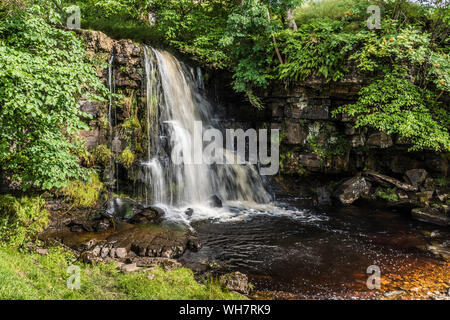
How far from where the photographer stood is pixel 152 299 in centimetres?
448

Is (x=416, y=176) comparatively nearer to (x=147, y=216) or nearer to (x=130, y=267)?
(x=147, y=216)

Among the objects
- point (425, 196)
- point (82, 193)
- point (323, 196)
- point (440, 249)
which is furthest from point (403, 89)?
point (82, 193)

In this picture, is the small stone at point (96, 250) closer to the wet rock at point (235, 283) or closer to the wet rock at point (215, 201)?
the wet rock at point (235, 283)

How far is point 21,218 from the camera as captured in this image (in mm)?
7418

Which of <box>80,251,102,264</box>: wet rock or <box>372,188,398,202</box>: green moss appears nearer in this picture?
<box>80,251,102,264</box>: wet rock

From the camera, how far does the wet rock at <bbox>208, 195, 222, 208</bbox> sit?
36.0 feet

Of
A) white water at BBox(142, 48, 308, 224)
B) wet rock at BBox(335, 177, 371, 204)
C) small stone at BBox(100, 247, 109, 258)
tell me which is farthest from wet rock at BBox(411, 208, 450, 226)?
small stone at BBox(100, 247, 109, 258)

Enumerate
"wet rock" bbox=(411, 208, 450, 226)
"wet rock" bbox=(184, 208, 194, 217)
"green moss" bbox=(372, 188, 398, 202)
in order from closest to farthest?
"wet rock" bbox=(411, 208, 450, 226), "wet rock" bbox=(184, 208, 194, 217), "green moss" bbox=(372, 188, 398, 202)

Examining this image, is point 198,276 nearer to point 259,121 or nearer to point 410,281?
point 410,281

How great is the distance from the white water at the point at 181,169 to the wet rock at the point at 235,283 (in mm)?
4495

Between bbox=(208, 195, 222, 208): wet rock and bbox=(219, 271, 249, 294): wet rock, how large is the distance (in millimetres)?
5445

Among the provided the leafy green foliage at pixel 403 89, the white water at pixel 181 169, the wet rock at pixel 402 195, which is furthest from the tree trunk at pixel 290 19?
the wet rock at pixel 402 195

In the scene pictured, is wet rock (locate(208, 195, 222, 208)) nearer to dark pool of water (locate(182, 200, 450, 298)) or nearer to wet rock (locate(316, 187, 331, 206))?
dark pool of water (locate(182, 200, 450, 298))
